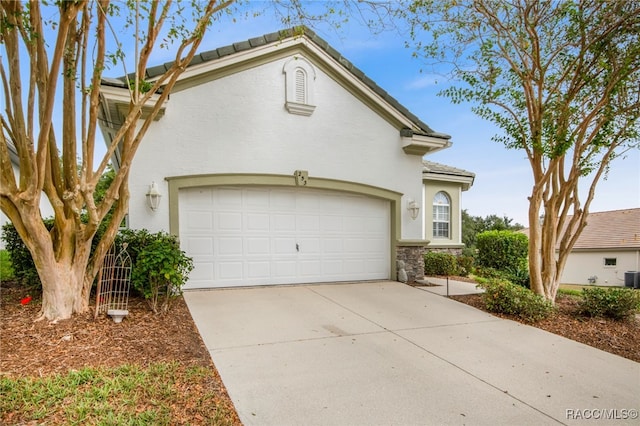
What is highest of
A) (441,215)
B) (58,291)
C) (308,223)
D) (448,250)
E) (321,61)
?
(321,61)

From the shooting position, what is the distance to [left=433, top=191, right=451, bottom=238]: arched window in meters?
14.5

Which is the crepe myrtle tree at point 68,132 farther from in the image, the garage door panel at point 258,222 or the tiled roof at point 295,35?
the garage door panel at point 258,222

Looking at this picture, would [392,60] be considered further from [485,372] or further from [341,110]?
[485,372]

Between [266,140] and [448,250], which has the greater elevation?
[266,140]

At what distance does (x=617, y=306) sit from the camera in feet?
21.8

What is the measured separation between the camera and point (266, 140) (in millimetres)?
8312

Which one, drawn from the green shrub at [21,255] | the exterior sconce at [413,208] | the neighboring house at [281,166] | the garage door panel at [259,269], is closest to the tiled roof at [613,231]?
the exterior sconce at [413,208]

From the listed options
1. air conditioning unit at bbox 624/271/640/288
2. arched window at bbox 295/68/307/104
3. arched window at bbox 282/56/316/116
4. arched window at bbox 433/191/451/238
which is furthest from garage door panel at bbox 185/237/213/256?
air conditioning unit at bbox 624/271/640/288

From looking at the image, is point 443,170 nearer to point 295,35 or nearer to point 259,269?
point 259,269

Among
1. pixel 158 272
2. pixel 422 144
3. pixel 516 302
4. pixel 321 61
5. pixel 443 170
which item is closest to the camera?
pixel 158 272

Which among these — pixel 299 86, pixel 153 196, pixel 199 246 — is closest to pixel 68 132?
pixel 153 196

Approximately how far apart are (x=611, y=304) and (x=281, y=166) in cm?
722

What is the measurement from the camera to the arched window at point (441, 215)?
47.5 ft

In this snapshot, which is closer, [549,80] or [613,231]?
[549,80]
